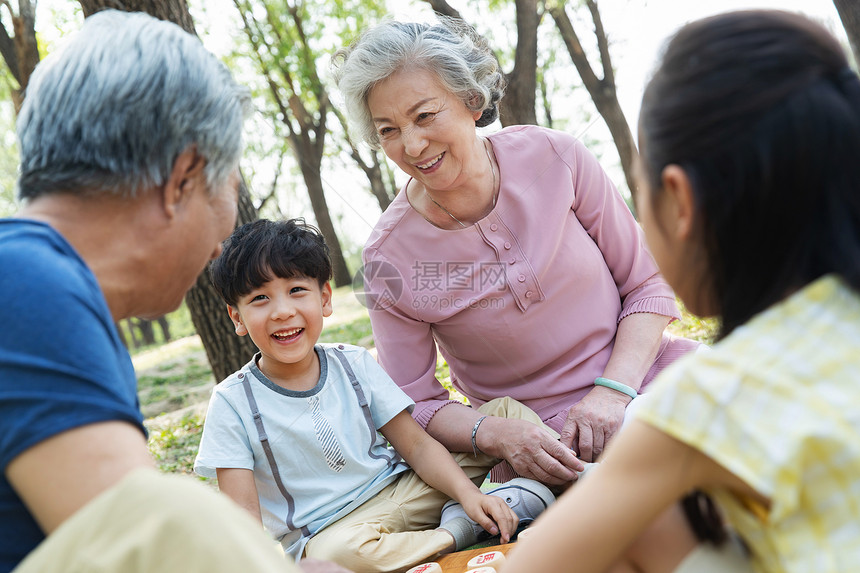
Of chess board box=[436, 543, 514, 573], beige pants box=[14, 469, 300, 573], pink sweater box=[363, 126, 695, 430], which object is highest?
beige pants box=[14, 469, 300, 573]

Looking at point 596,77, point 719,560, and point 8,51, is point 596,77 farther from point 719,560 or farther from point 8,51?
point 719,560

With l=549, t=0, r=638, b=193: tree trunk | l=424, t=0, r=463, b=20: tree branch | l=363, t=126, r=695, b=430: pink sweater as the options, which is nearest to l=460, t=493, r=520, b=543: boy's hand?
l=363, t=126, r=695, b=430: pink sweater

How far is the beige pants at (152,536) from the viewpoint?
97 cm

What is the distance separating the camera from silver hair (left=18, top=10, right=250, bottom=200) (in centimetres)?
134

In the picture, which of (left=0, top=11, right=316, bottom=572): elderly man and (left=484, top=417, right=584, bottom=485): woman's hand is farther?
(left=484, top=417, right=584, bottom=485): woman's hand

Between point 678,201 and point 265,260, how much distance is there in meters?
1.70

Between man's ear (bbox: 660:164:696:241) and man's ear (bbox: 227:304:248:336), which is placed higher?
man's ear (bbox: 660:164:696:241)

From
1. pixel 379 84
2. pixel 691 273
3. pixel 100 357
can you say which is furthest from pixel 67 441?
pixel 379 84

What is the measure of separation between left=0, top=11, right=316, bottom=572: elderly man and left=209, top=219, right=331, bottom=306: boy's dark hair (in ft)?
2.91

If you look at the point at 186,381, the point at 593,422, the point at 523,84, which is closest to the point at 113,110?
the point at 593,422

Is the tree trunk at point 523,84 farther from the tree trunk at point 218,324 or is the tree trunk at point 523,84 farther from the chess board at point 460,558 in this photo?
the chess board at point 460,558

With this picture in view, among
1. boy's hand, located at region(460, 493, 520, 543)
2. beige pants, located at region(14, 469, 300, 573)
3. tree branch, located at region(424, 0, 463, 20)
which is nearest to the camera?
beige pants, located at region(14, 469, 300, 573)

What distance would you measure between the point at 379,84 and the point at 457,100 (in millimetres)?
278

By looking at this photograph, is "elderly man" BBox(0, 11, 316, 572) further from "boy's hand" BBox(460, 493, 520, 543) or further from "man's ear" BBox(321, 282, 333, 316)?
"boy's hand" BBox(460, 493, 520, 543)
